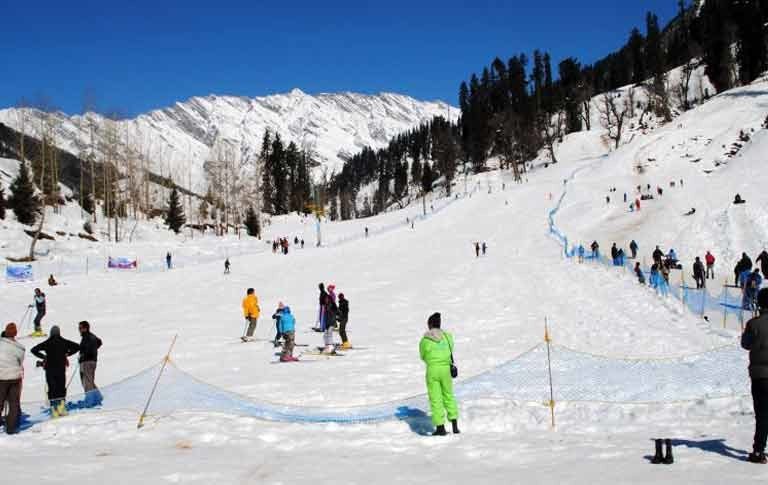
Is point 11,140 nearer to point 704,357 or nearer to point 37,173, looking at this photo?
point 37,173

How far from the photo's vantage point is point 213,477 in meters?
6.79

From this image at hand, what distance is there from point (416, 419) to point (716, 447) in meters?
4.05

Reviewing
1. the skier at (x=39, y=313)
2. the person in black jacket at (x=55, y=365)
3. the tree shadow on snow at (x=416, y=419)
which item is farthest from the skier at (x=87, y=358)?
the skier at (x=39, y=313)

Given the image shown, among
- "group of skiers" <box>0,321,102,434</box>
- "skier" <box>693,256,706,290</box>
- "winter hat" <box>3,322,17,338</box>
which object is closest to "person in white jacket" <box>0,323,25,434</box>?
"group of skiers" <box>0,321,102,434</box>

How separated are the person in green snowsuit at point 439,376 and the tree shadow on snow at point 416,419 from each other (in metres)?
0.36

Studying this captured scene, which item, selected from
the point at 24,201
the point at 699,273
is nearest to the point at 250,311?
the point at 699,273

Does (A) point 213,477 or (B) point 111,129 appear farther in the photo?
(B) point 111,129

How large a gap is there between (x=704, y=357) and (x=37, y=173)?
7068cm

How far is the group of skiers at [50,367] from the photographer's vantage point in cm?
909

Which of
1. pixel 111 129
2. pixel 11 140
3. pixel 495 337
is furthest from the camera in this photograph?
pixel 11 140

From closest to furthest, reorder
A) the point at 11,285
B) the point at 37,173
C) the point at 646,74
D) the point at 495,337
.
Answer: the point at 495,337 → the point at 11,285 → the point at 37,173 → the point at 646,74

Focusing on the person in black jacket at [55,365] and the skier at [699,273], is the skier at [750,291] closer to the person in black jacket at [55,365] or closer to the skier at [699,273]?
the skier at [699,273]

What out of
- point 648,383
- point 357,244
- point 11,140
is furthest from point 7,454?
point 11,140

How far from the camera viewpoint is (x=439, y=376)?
838 centimetres
